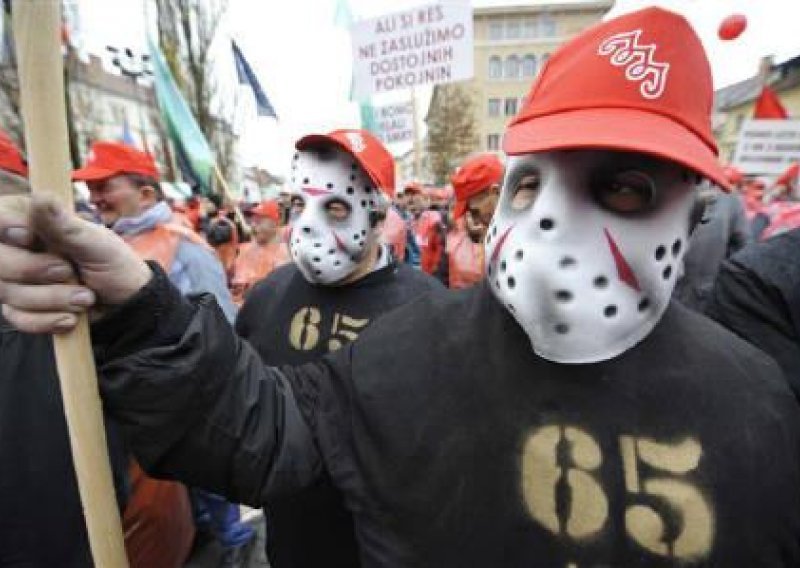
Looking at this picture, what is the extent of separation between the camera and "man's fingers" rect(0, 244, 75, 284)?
74cm

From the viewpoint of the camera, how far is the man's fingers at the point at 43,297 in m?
0.76

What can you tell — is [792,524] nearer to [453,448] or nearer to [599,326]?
[599,326]

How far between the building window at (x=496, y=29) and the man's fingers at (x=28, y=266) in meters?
54.3

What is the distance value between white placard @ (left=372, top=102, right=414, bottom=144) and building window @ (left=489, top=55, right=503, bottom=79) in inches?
1745

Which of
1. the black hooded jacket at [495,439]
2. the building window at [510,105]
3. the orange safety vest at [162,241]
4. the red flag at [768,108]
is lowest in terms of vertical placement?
the black hooded jacket at [495,439]

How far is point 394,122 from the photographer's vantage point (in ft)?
21.8

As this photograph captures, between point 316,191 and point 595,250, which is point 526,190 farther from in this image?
point 316,191

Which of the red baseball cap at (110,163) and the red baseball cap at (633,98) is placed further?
the red baseball cap at (110,163)

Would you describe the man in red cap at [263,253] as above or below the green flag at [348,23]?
below

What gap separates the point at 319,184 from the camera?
2299mm

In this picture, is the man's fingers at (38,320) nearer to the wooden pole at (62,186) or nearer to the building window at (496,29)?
the wooden pole at (62,186)

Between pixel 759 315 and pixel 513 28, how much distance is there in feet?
177

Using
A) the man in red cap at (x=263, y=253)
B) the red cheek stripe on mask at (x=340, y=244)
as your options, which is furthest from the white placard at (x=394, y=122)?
the red cheek stripe on mask at (x=340, y=244)

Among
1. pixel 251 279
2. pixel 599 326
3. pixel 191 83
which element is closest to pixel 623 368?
pixel 599 326
